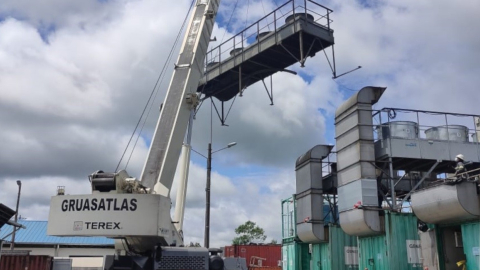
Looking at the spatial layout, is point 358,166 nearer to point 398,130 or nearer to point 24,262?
point 398,130

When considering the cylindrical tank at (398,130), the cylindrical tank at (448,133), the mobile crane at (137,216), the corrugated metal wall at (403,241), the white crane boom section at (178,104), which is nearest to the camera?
the mobile crane at (137,216)

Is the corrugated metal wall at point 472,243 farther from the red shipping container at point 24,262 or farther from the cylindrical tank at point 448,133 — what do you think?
the red shipping container at point 24,262

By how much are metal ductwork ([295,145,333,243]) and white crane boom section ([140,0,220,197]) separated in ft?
41.2

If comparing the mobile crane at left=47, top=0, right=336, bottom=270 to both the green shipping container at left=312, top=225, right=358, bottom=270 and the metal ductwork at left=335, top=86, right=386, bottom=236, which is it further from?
the green shipping container at left=312, top=225, right=358, bottom=270

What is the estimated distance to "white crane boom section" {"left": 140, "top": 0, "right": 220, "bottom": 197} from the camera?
45.4ft

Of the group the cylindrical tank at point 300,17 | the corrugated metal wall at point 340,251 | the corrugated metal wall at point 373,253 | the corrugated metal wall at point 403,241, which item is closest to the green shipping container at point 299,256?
the corrugated metal wall at point 340,251

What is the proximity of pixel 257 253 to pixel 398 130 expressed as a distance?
1958cm

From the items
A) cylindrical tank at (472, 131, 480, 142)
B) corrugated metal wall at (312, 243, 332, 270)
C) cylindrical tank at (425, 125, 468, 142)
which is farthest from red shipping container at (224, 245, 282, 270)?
cylindrical tank at (472, 131, 480, 142)

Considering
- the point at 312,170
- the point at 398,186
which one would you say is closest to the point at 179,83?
the point at 312,170

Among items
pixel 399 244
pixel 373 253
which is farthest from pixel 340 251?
pixel 399 244

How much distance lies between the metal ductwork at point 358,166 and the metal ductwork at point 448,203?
3606mm

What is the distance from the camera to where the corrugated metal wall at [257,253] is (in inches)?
1483

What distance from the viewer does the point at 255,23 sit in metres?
27.9

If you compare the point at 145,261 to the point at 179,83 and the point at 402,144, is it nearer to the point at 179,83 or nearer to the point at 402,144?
the point at 179,83
